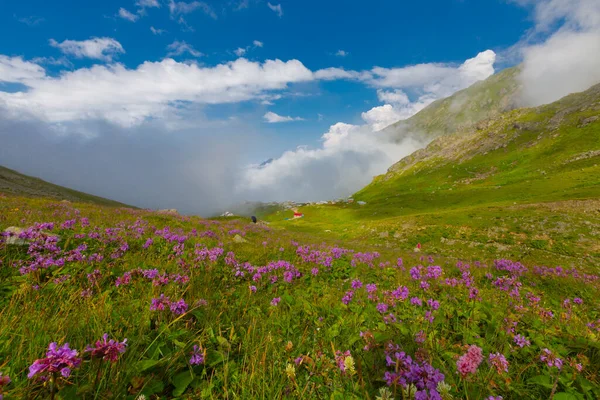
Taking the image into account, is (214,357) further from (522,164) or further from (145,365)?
(522,164)

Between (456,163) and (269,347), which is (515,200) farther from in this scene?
(456,163)

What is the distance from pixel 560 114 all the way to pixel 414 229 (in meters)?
144

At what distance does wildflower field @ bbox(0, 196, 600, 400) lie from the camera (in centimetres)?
204

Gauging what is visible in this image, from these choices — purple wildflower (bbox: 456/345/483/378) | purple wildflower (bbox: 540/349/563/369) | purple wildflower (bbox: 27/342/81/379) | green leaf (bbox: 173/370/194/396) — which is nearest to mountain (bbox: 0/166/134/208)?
green leaf (bbox: 173/370/194/396)

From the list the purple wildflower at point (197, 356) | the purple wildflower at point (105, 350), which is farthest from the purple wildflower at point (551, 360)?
the purple wildflower at point (105, 350)

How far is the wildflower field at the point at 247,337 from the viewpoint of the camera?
6.68 ft

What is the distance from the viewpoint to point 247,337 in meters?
3.11

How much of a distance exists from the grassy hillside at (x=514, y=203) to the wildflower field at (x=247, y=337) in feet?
74.0

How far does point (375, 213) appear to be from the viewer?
228 ft

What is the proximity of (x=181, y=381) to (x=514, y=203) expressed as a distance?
192 feet

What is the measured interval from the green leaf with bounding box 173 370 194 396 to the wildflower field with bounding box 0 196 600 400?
0.04 ft

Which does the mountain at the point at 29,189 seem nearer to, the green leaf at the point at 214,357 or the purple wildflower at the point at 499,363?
the green leaf at the point at 214,357

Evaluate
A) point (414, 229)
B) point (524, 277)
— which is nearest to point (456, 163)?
point (414, 229)

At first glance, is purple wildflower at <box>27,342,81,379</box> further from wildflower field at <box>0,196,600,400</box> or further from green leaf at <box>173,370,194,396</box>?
green leaf at <box>173,370,194,396</box>
